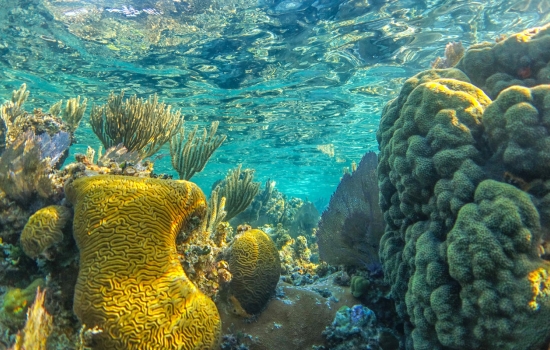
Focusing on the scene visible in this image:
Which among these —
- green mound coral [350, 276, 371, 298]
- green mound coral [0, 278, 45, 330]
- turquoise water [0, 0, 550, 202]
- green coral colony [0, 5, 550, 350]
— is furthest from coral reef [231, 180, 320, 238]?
green mound coral [0, 278, 45, 330]

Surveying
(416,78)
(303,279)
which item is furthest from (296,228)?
(416,78)

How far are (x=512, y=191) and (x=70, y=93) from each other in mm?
19608

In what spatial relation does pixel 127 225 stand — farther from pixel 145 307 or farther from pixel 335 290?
pixel 335 290

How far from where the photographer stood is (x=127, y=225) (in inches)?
125

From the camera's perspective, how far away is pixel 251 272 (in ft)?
14.5

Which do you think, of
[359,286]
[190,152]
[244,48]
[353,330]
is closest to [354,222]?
[359,286]

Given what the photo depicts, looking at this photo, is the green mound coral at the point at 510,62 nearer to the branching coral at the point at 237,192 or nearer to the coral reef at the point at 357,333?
the coral reef at the point at 357,333

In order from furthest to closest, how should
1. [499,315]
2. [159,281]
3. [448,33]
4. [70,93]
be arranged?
1. [70,93]
2. [448,33]
3. [159,281]
4. [499,315]

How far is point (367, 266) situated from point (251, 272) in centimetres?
217

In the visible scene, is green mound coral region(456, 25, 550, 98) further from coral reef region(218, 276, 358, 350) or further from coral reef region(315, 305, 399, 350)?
coral reef region(218, 276, 358, 350)

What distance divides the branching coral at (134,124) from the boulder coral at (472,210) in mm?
4458

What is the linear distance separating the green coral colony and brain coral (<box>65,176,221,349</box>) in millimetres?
12

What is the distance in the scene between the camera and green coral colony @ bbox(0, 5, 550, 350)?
2.86m

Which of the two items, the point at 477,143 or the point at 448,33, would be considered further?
the point at 448,33
